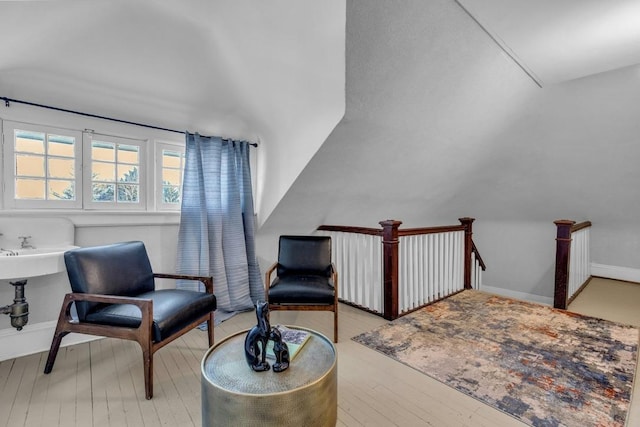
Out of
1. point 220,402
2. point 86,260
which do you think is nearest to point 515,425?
point 220,402

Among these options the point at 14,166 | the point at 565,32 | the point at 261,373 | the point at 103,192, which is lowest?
the point at 261,373

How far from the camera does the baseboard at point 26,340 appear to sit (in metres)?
2.18

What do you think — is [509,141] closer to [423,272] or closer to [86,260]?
[423,272]

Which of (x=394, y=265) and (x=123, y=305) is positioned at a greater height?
(x=394, y=265)

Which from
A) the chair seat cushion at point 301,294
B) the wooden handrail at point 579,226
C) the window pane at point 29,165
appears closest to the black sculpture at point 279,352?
the chair seat cushion at point 301,294

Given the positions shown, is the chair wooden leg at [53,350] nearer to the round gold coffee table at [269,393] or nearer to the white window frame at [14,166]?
the white window frame at [14,166]

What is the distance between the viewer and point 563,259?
3.31m

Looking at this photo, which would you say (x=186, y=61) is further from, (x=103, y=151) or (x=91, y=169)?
(x=91, y=169)

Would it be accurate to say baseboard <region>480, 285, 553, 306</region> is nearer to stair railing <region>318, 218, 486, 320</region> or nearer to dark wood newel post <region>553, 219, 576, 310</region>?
dark wood newel post <region>553, 219, 576, 310</region>

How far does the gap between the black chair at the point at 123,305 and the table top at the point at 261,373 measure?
0.53 m

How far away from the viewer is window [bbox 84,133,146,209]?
2.54m

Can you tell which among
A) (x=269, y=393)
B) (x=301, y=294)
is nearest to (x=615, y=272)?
(x=301, y=294)

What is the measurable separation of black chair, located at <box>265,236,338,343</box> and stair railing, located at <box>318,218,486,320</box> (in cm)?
49

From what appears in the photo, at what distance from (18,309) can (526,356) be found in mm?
3614
